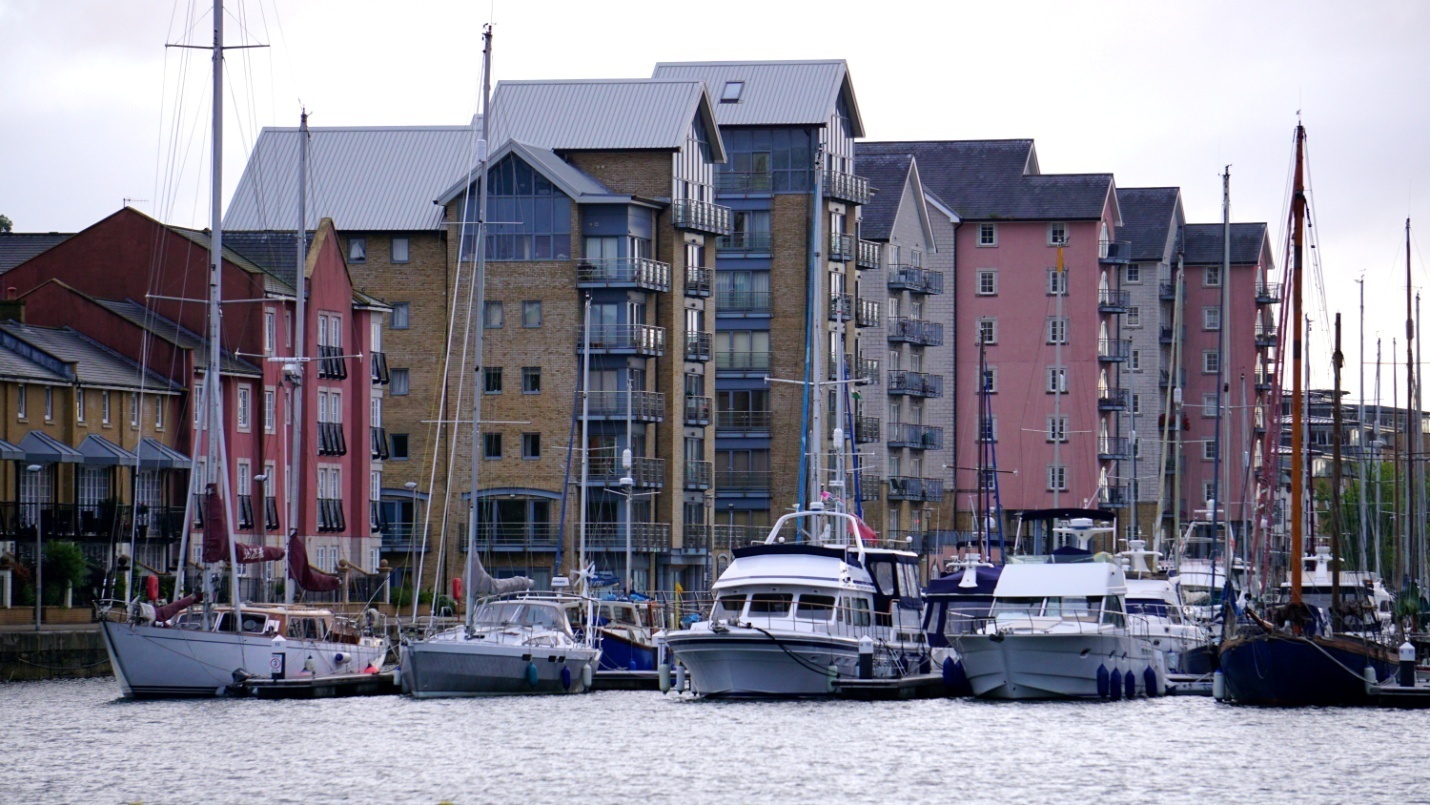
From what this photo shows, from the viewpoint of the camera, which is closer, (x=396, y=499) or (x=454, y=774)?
(x=454, y=774)

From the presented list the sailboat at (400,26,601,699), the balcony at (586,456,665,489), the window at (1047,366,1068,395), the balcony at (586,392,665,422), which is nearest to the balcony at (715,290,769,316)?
the balcony at (586,392,665,422)

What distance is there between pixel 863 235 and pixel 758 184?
51.4 feet

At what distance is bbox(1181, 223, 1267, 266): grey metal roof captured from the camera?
16162 cm

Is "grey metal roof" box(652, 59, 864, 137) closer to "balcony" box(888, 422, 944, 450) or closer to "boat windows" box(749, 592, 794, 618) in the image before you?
"balcony" box(888, 422, 944, 450)

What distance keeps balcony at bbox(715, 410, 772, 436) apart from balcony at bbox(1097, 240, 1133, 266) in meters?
37.0

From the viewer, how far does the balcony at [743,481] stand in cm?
11825

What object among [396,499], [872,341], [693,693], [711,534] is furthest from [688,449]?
[693,693]

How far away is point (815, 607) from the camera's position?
66.1 metres

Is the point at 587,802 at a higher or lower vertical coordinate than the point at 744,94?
lower

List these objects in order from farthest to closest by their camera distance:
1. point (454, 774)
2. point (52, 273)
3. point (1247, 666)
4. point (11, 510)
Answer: point (52, 273) → point (11, 510) → point (1247, 666) → point (454, 774)

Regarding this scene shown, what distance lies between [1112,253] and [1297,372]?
292 feet

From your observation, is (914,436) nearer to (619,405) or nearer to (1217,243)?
(619,405)

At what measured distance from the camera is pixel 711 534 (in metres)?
113

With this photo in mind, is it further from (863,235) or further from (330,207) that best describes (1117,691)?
(863,235)
